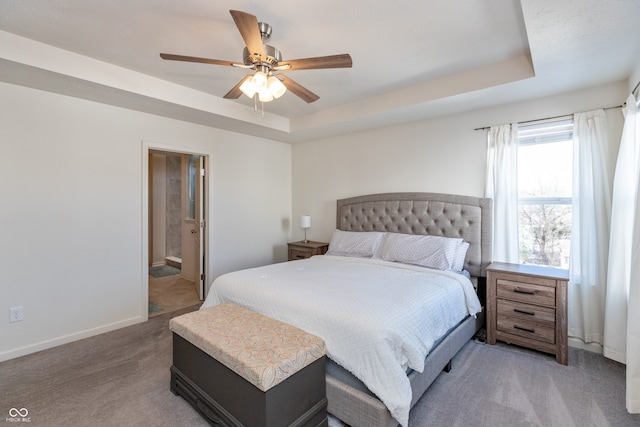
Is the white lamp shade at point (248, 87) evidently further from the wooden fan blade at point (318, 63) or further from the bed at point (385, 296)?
the bed at point (385, 296)

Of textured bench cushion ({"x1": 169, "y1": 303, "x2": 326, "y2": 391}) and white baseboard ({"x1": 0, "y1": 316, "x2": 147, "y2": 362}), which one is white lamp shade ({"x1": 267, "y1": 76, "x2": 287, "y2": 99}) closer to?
textured bench cushion ({"x1": 169, "y1": 303, "x2": 326, "y2": 391})

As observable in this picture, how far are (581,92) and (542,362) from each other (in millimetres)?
2456

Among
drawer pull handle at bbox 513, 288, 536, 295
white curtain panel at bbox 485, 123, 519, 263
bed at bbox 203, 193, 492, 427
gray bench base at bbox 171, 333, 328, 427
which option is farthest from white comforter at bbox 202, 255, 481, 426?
white curtain panel at bbox 485, 123, 519, 263

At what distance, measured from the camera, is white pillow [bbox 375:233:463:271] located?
118 inches

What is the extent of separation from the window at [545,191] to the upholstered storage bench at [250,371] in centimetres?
258

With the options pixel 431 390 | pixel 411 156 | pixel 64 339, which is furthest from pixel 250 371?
pixel 411 156

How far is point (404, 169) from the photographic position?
3.85 meters

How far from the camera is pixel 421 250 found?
10.4 feet

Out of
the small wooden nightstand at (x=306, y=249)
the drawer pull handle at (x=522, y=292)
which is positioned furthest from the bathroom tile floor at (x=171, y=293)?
the drawer pull handle at (x=522, y=292)

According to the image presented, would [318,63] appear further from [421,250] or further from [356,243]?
[356,243]

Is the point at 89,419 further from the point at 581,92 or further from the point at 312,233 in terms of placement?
the point at 581,92

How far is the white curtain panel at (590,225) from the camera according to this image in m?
2.60

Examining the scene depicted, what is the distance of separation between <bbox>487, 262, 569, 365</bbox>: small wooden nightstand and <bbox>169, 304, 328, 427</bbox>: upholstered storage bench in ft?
6.33

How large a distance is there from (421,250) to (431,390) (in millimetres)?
1390
